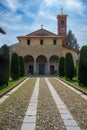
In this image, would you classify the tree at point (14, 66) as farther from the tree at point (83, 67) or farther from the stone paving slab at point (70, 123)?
the stone paving slab at point (70, 123)

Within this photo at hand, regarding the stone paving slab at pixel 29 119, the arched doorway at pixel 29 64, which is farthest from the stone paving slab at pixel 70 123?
the arched doorway at pixel 29 64

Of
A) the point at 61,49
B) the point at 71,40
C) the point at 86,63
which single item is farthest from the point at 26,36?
the point at 71,40

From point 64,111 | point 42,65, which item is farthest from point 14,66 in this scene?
point 42,65

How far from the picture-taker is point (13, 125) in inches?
276

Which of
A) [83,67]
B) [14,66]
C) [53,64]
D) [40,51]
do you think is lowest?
[83,67]

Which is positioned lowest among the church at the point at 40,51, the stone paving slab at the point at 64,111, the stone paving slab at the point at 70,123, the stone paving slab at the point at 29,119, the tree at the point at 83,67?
the stone paving slab at the point at 70,123

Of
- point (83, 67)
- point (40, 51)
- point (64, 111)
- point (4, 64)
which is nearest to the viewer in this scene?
point (64, 111)

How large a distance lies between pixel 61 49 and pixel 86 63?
105 feet

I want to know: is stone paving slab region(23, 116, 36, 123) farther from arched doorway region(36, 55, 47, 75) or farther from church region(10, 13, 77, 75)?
arched doorway region(36, 55, 47, 75)

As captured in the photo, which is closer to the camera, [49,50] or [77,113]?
[77,113]

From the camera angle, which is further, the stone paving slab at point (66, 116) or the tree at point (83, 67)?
the tree at point (83, 67)

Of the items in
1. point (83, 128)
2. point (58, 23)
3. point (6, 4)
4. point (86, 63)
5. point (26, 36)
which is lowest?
point (83, 128)

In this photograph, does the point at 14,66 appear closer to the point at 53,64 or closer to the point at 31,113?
the point at 31,113

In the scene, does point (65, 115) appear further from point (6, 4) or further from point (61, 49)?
point (61, 49)
